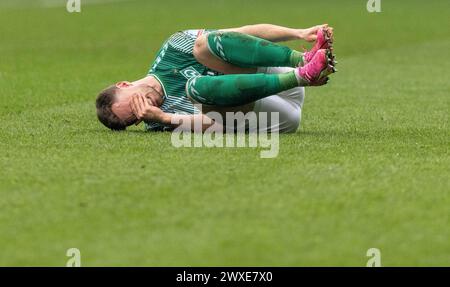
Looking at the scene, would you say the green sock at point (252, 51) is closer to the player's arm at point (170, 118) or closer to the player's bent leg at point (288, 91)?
the player's bent leg at point (288, 91)

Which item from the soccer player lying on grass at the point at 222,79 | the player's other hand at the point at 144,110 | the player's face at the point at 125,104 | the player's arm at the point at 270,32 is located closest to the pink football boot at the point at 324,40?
the soccer player lying on grass at the point at 222,79

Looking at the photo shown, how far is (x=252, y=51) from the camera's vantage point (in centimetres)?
822

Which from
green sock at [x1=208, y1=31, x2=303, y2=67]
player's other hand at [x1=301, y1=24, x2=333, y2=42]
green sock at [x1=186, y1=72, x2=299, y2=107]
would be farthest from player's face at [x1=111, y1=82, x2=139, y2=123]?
player's other hand at [x1=301, y1=24, x2=333, y2=42]

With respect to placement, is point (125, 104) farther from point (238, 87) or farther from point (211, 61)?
point (238, 87)

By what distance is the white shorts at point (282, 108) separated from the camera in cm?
849

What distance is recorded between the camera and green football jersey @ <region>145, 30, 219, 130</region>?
860 centimetres

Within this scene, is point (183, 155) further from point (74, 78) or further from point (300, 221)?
point (74, 78)

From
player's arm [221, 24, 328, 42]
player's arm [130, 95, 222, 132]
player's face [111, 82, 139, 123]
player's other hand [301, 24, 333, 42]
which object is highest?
player's arm [221, 24, 328, 42]

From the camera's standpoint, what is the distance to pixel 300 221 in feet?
18.4

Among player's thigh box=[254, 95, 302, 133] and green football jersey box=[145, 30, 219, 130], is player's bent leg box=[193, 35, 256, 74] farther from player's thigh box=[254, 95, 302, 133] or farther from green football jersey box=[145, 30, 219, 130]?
player's thigh box=[254, 95, 302, 133]

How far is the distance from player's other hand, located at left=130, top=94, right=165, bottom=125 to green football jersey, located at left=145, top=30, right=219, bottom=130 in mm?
166

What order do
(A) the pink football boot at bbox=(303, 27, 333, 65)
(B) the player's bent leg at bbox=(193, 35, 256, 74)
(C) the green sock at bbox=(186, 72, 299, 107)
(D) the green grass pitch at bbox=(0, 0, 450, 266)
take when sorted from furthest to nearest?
(B) the player's bent leg at bbox=(193, 35, 256, 74), (C) the green sock at bbox=(186, 72, 299, 107), (A) the pink football boot at bbox=(303, 27, 333, 65), (D) the green grass pitch at bbox=(0, 0, 450, 266)

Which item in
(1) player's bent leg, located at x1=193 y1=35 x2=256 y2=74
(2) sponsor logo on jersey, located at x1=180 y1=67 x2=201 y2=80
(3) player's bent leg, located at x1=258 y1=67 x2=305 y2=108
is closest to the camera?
(1) player's bent leg, located at x1=193 y1=35 x2=256 y2=74

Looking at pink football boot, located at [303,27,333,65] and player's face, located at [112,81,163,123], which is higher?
pink football boot, located at [303,27,333,65]
